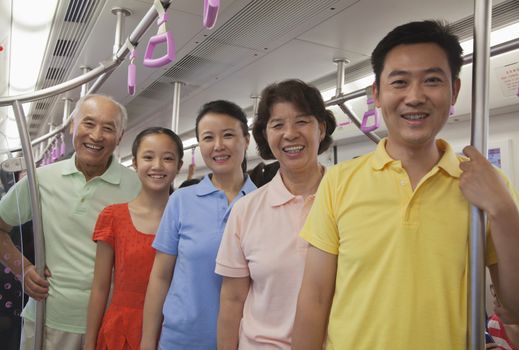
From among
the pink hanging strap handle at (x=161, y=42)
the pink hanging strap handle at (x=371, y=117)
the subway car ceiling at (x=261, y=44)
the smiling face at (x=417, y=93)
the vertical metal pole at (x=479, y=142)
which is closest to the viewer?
the vertical metal pole at (x=479, y=142)

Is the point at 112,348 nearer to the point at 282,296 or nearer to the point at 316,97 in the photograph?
the point at 282,296

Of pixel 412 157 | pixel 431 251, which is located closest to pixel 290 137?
pixel 412 157

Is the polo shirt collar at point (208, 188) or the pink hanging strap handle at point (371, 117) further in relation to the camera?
the pink hanging strap handle at point (371, 117)

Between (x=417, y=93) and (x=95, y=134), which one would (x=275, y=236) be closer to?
(x=417, y=93)

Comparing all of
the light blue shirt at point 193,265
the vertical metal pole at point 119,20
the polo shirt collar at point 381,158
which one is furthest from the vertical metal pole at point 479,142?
the vertical metal pole at point 119,20

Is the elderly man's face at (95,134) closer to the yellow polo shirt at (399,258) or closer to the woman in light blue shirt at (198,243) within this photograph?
the woman in light blue shirt at (198,243)

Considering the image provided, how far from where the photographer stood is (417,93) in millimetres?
1078

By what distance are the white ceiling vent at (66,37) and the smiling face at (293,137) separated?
5.24ft

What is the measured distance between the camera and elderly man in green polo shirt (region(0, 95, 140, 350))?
1.89 m

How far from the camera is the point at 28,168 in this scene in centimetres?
181

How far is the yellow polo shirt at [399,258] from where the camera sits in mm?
1028

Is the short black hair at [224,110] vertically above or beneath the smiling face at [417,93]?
above

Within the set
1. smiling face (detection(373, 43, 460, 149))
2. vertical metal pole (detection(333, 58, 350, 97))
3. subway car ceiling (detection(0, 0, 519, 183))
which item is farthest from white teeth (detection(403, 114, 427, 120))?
vertical metal pole (detection(333, 58, 350, 97))

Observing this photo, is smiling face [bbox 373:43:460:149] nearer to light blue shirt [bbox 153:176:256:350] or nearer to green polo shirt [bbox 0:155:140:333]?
light blue shirt [bbox 153:176:256:350]
